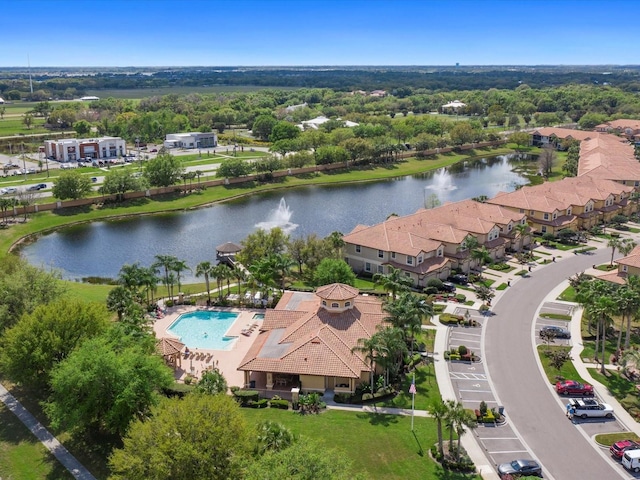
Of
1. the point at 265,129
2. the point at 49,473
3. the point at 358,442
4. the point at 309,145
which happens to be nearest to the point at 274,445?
the point at 358,442

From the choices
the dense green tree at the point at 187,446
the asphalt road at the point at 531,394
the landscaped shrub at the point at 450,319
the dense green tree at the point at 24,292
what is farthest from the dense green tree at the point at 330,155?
the dense green tree at the point at 187,446

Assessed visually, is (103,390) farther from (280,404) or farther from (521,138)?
(521,138)

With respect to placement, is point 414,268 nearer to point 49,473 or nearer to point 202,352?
point 202,352

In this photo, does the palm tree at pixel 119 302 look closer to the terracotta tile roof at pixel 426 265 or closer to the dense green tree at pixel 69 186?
the terracotta tile roof at pixel 426 265

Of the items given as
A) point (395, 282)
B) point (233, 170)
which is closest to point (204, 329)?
point (395, 282)

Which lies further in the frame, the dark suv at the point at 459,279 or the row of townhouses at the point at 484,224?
the row of townhouses at the point at 484,224

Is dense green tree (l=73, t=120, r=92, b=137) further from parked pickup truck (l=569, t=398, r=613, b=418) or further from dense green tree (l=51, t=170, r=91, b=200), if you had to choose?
parked pickup truck (l=569, t=398, r=613, b=418)
